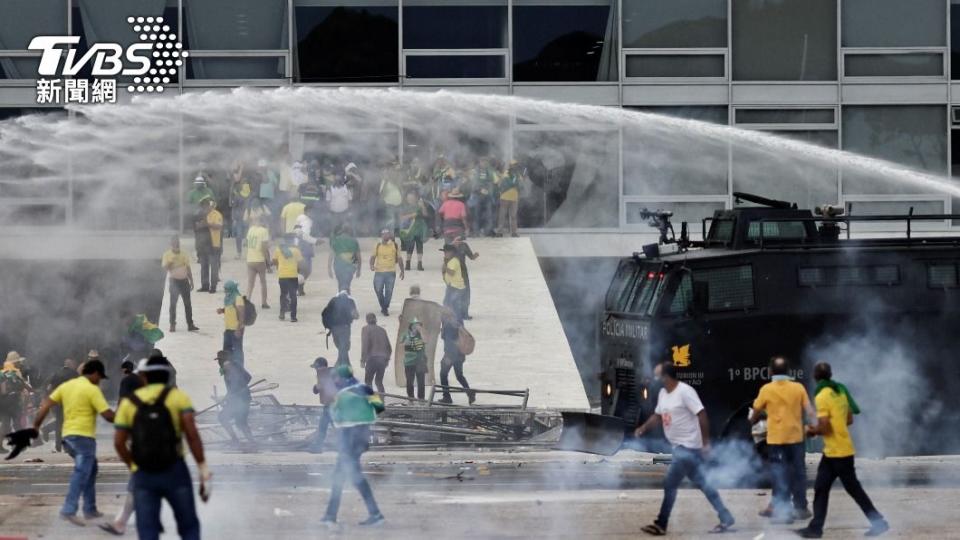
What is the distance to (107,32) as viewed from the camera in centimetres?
3666

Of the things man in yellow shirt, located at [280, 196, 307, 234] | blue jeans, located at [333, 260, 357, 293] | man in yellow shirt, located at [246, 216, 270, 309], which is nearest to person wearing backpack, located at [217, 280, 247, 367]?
blue jeans, located at [333, 260, 357, 293]

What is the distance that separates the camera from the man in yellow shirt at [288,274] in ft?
93.4

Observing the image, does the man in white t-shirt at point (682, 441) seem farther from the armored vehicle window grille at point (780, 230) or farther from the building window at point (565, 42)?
the building window at point (565, 42)

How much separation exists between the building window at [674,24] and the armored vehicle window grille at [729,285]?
59.0 feet

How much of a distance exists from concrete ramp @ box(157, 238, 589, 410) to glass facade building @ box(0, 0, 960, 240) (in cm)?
505

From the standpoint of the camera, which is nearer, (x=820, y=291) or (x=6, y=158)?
(x=820, y=291)

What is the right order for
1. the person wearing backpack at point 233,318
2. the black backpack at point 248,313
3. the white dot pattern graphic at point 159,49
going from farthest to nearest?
the white dot pattern graphic at point 159,49, the black backpack at point 248,313, the person wearing backpack at point 233,318

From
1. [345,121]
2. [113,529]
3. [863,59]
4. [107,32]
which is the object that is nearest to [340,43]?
[345,121]

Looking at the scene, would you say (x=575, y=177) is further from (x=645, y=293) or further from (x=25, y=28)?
(x=645, y=293)

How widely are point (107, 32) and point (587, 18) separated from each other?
10.9 meters

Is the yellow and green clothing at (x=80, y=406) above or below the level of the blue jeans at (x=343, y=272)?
below

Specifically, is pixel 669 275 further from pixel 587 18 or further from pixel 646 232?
pixel 587 18

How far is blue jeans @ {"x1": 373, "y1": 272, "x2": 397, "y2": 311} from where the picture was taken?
28969 mm

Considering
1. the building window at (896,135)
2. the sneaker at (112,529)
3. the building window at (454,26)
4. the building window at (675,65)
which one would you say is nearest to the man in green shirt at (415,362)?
the sneaker at (112,529)
